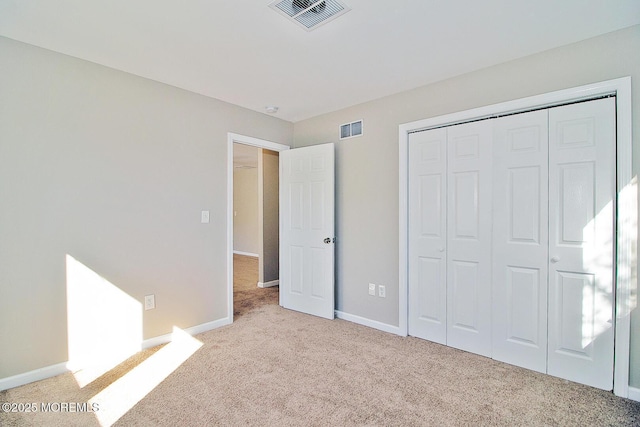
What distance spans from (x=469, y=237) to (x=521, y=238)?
0.39 meters

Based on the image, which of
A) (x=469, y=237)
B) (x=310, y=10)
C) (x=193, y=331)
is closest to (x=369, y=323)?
(x=469, y=237)

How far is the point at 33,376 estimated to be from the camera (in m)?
2.29

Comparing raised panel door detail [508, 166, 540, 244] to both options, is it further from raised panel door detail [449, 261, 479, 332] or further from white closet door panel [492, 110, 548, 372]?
raised panel door detail [449, 261, 479, 332]

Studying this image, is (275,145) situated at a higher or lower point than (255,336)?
higher

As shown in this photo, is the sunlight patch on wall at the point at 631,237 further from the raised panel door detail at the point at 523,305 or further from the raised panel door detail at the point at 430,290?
the raised panel door detail at the point at 430,290

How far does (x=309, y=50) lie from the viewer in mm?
2379

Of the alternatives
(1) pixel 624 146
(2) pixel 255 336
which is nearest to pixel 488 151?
(1) pixel 624 146

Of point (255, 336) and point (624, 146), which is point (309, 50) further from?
point (255, 336)

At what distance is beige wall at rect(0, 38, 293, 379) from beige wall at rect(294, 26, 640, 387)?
4.30 ft

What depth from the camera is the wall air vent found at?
11.6 ft

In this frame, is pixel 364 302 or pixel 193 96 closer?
pixel 193 96

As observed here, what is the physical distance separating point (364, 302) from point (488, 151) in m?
1.95

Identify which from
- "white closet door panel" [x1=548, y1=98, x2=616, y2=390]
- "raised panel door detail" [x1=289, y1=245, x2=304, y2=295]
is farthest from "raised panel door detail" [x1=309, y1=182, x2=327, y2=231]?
"white closet door panel" [x1=548, y1=98, x2=616, y2=390]

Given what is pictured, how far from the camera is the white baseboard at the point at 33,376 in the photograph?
2189 millimetres
